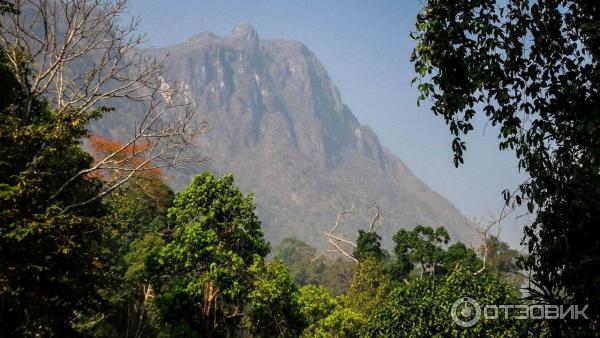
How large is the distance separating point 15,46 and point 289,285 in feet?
49.4

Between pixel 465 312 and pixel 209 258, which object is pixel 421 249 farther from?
pixel 465 312

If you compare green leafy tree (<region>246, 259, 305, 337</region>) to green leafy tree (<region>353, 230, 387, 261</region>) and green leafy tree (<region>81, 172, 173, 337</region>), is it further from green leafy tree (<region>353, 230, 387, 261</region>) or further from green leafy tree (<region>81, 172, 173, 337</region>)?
green leafy tree (<region>353, 230, 387, 261</region>)

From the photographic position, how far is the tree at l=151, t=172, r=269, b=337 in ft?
65.8

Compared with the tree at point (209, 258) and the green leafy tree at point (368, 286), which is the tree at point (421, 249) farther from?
the tree at point (209, 258)

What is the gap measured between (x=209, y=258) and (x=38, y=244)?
37.8 ft

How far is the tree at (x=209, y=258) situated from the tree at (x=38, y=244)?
31.4ft

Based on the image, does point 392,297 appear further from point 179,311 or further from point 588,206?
point 588,206

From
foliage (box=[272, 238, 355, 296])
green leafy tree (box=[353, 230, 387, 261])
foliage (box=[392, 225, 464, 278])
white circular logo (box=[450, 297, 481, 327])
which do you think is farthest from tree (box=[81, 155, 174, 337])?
foliage (box=[272, 238, 355, 296])

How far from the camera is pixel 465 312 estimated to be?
15391mm

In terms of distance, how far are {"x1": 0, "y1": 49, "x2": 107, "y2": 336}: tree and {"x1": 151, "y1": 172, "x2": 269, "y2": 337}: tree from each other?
9581 millimetres

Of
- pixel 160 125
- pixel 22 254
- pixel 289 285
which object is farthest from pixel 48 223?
pixel 289 285

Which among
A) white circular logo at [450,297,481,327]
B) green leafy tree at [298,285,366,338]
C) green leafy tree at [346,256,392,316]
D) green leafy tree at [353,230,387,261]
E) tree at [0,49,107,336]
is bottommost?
tree at [0,49,107,336]

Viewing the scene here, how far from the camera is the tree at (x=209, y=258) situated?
65.8 feet

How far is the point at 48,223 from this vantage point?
8992 millimetres
